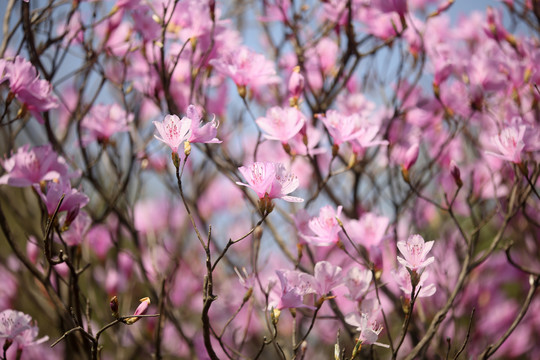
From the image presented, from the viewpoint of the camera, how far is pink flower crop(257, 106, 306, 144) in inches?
58.8

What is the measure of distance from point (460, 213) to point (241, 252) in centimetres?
176

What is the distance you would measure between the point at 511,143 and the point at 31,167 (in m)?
1.38

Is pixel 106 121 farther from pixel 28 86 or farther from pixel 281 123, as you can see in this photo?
pixel 281 123

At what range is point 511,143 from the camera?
146cm

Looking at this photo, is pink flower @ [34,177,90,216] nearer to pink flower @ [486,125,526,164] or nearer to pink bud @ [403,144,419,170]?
pink bud @ [403,144,419,170]

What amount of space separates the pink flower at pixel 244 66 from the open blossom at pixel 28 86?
0.53 meters

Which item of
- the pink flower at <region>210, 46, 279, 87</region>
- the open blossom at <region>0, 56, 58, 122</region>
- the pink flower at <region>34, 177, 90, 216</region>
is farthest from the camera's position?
the pink flower at <region>210, 46, 279, 87</region>

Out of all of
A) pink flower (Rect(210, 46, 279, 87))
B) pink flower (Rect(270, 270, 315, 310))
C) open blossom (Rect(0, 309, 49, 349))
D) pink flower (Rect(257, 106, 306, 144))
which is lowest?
pink flower (Rect(270, 270, 315, 310))

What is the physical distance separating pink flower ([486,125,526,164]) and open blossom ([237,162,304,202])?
0.64 m

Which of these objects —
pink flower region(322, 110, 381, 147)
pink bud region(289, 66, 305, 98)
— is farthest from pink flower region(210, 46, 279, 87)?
pink flower region(322, 110, 381, 147)

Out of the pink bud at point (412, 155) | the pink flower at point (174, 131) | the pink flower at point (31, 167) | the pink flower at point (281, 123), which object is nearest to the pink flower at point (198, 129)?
the pink flower at point (174, 131)

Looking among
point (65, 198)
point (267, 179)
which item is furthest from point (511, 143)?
point (65, 198)

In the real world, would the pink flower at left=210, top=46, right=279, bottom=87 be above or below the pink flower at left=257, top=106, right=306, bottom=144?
above

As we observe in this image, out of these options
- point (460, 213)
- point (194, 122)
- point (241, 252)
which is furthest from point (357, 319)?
point (241, 252)
